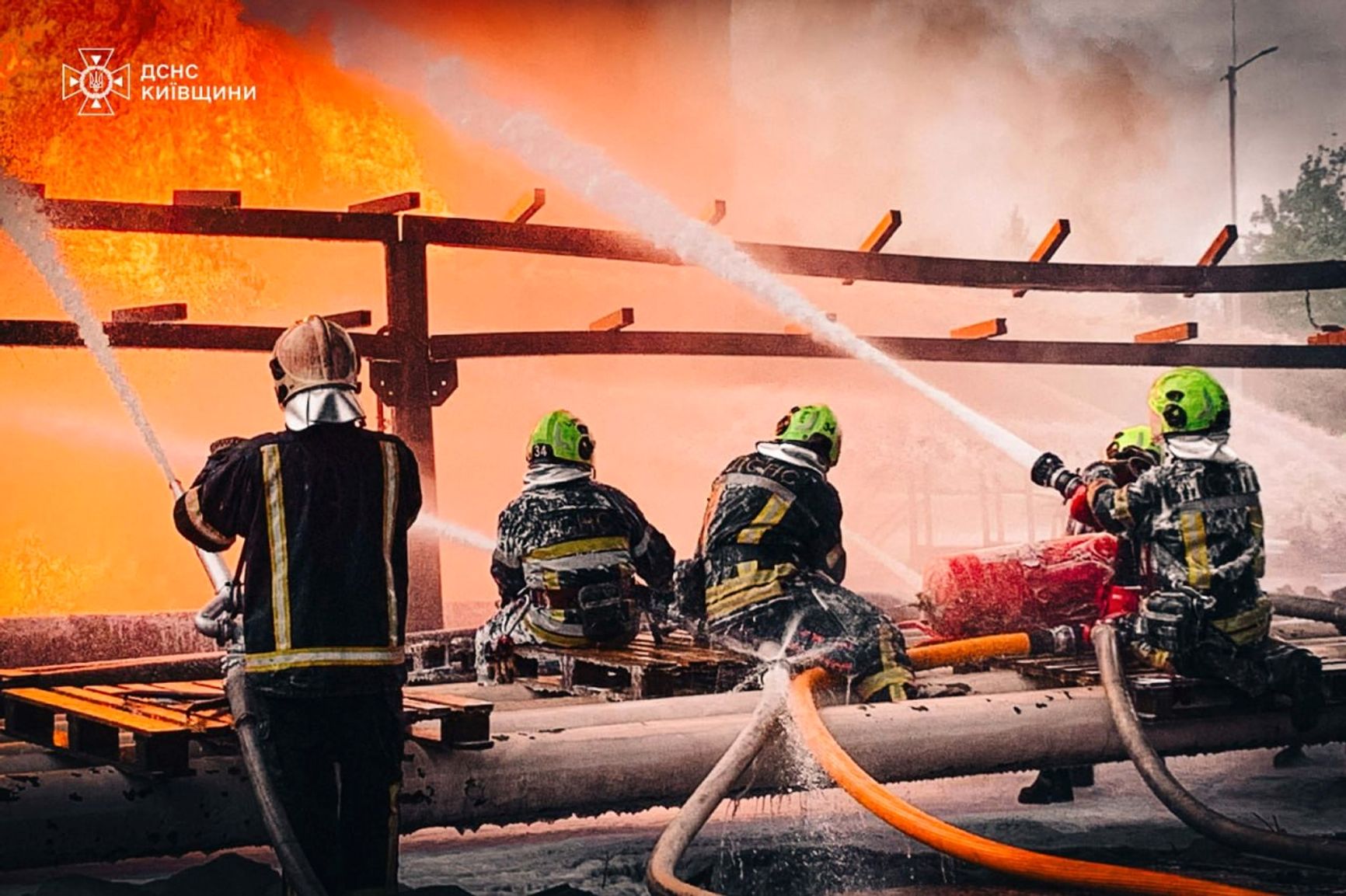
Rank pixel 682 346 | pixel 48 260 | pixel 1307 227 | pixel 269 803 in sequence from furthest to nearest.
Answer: pixel 1307 227, pixel 682 346, pixel 48 260, pixel 269 803

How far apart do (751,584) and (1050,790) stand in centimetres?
206

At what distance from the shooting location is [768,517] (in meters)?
6.93

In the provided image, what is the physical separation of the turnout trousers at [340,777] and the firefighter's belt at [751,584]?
2637 mm

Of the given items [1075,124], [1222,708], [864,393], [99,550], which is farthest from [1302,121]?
[1222,708]

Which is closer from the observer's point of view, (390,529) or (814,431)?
(390,529)

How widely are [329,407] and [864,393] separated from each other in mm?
26223

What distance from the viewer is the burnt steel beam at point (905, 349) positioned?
32.7 ft

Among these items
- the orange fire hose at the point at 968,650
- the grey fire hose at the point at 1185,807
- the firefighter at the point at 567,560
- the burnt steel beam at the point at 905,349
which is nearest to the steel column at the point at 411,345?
the burnt steel beam at the point at 905,349

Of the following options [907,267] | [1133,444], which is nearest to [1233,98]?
[907,267]

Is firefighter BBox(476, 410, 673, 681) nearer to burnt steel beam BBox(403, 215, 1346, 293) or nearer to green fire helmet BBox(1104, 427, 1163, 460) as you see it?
green fire helmet BBox(1104, 427, 1163, 460)

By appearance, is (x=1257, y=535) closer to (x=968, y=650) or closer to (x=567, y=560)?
(x=968, y=650)

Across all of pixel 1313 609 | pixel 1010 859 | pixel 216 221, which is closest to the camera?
pixel 1010 859

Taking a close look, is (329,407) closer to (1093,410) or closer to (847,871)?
(847,871)

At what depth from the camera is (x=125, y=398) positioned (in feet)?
23.4
